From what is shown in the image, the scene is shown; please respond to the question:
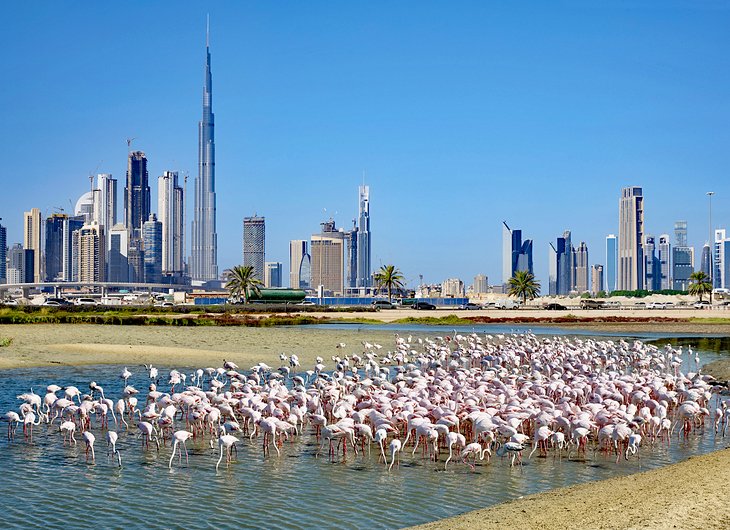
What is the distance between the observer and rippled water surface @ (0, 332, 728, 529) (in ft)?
39.4

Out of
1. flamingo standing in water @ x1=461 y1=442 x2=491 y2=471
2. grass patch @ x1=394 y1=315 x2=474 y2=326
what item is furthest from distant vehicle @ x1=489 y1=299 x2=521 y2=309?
flamingo standing in water @ x1=461 y1=442 x2=491 y2=471

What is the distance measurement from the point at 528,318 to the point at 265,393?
208 feet

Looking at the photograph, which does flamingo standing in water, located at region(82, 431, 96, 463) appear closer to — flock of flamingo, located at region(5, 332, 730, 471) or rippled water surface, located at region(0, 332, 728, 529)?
flock of flamingo, located at region(5, 332, 730, 471)

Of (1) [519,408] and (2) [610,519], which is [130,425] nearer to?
(1) [519,408]

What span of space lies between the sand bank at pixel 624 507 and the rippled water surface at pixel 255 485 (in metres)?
0.92

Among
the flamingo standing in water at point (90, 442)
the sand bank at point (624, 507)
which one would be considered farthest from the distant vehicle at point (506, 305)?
the sand bank at point (624, 507)

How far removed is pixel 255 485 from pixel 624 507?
604cm

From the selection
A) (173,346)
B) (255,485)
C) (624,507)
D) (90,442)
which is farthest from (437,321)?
(624,507)

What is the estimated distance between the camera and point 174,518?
1192 centimetres

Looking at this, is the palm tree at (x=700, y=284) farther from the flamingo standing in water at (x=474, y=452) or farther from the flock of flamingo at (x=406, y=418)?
the flamingo standing in water at (x=474, y=452)

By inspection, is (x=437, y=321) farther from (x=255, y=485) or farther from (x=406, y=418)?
(x=255, y=485)

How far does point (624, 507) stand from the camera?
11312 mm

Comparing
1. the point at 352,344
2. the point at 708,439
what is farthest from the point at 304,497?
the point at 352,344

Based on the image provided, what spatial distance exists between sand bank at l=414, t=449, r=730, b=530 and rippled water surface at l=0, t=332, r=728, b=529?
3.03 feet
